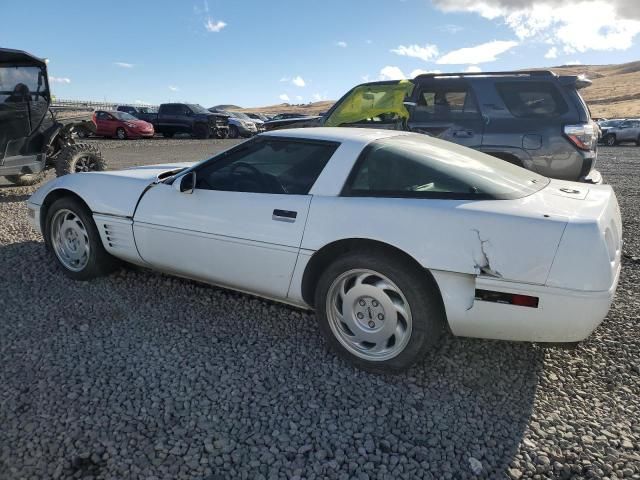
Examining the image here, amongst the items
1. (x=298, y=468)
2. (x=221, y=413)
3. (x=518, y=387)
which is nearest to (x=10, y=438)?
(x=221, y=413)

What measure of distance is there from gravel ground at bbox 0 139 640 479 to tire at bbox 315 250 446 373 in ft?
0.45

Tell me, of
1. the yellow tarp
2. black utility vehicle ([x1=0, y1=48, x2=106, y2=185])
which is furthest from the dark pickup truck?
the yellow tarp

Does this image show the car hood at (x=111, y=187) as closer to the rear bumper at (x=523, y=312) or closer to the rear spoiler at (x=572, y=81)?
the rear bumper at (x=523, y=312)

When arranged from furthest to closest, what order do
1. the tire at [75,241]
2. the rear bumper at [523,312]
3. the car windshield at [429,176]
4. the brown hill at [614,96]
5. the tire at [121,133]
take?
the brown hill at [614,96] → the tire at [121,133] → the tire at [75,241] → the car windshield at [429,176] → the rear bumper at [523,312]

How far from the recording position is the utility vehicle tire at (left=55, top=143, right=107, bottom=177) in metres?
7.66

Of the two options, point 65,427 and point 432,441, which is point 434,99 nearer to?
point 432,441

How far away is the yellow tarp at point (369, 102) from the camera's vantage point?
7.34 m

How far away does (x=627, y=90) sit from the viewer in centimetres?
7206

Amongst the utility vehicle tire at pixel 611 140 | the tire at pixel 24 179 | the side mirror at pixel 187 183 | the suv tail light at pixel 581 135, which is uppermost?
the utility vehicle tire at pixel 611 140

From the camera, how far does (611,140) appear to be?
2400cm

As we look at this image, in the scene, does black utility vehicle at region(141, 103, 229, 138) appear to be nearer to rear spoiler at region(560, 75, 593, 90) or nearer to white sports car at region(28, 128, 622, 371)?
rear spoiler at region(560, 75, 593, 90)

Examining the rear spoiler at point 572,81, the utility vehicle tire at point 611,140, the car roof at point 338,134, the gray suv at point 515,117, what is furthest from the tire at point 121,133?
the utility vehicle tire at point 611,140

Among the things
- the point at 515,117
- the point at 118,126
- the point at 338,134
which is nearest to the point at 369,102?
the point at 515,117

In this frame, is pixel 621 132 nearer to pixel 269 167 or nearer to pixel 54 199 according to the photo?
pixel 269 167
